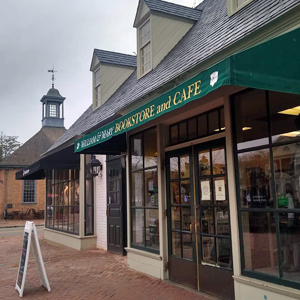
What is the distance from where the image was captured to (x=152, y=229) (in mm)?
7250

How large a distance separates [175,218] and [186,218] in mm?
368

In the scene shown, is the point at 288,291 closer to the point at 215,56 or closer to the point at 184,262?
the point at 184,262

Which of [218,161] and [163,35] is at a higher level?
[163,35]

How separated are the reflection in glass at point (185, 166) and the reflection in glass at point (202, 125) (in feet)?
1.73

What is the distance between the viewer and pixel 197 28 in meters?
8.86

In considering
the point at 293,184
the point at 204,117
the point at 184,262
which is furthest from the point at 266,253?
the point at 204,117

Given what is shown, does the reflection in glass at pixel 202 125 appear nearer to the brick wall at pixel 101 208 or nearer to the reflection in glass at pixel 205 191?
the reflection in glass at pixel 205 191

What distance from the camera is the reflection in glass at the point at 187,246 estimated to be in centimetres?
608

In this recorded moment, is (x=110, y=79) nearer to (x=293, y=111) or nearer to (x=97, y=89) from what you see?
(x=97, y=89)

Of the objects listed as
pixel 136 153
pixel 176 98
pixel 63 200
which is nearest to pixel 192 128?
pixel 176 98

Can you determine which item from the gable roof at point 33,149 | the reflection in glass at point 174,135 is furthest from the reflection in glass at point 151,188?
the gable roof at point 33,149

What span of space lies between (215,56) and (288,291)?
134 inches

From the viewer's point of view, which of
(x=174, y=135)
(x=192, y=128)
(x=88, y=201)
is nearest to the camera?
(x=192, y=128)

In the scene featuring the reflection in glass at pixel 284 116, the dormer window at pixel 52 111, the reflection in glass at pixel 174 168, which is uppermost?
the dormer window at pixel 52 111
